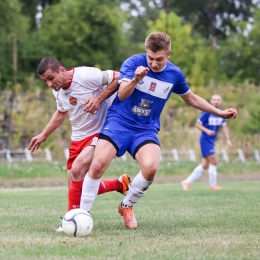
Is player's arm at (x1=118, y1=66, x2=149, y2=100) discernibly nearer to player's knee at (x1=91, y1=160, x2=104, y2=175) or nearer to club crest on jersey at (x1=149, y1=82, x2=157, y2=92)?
club crest on jersey at (x1=149, y1=82, x2=157, y2=92)

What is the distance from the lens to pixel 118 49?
47.0m

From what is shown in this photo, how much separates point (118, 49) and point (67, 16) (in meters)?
5.27

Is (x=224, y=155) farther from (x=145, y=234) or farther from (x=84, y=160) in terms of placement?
(x=145, y=234)

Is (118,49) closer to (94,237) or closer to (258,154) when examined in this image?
(258,154)

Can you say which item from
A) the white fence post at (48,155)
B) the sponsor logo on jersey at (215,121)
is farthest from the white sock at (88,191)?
the white fence post at (48,155)

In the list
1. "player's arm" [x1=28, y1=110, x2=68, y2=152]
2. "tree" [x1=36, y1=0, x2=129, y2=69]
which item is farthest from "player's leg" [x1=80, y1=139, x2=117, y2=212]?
"tree" [x1=36, y1=0, x2=129, y2=69]

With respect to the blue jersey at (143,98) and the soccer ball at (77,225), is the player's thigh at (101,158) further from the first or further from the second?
the soccer ball at (77,225)

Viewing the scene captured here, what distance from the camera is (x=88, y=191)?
7.09m

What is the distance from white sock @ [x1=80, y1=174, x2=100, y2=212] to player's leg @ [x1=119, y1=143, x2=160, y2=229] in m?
0.46

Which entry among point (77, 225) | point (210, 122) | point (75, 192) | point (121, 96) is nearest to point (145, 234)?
point (77, 225)

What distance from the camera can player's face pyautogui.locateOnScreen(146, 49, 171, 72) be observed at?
703cm

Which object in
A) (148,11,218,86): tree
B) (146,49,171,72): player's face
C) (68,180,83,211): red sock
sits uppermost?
(148,11,218,86): tree

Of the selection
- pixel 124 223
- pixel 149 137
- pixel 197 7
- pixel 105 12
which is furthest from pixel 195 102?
pixel 197 7

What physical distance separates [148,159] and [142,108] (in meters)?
0.55
